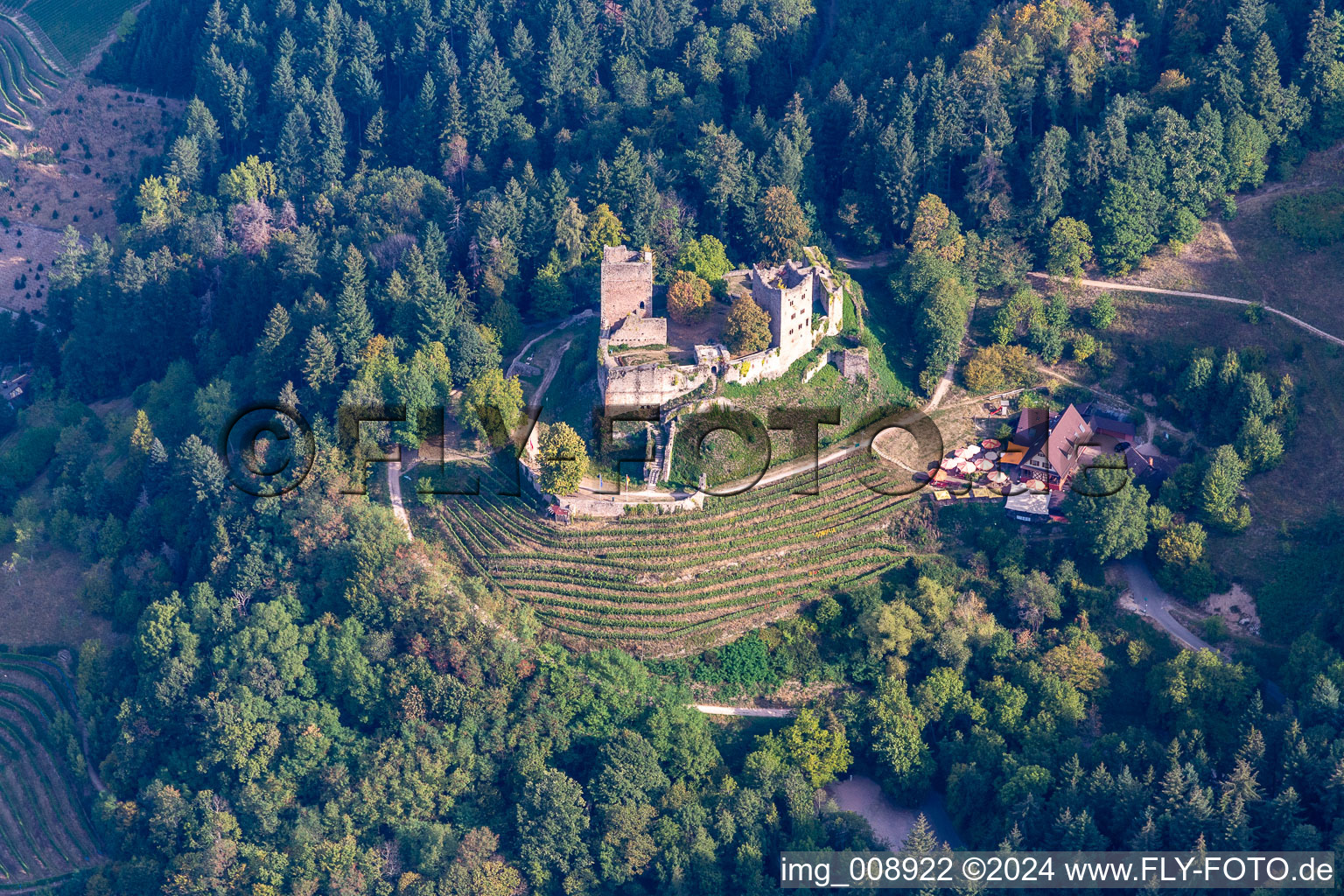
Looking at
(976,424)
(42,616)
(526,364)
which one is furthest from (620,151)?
(42,616)

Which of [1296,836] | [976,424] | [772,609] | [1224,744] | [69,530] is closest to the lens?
[1296,836]

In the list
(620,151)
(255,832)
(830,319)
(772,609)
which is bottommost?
(255,832)

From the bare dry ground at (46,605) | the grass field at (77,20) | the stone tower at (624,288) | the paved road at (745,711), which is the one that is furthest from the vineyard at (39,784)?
the grass field at (77,20)

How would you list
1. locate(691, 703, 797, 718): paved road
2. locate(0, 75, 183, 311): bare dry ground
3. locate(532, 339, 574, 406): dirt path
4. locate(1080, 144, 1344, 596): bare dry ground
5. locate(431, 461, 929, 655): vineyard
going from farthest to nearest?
1. locate(0, 75, 183, 311): bare dry ground
2. locate(532, 339, 574, 406): dirt path
3. locate(1080, 144, 1344, 596): bare dry ground
4. locate(431, 461, 929, 655): vineyard
5. locate(691, 703, 797, 718): paved road

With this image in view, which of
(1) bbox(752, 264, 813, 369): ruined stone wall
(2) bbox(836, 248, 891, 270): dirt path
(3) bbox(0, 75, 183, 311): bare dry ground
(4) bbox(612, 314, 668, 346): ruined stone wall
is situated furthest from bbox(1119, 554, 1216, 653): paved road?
(3) bbox(0, 75, 183, 311): bare dry ground

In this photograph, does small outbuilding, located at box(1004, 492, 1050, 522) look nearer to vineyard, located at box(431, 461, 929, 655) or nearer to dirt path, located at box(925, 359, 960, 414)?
vineyard, located at box(431, 461, 929, 655)

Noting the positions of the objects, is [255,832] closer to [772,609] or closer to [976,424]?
[772,609]

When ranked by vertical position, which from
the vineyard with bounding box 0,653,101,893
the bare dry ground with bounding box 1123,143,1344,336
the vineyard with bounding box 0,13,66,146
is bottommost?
the vineyard with bounding box 0,653,101,893
